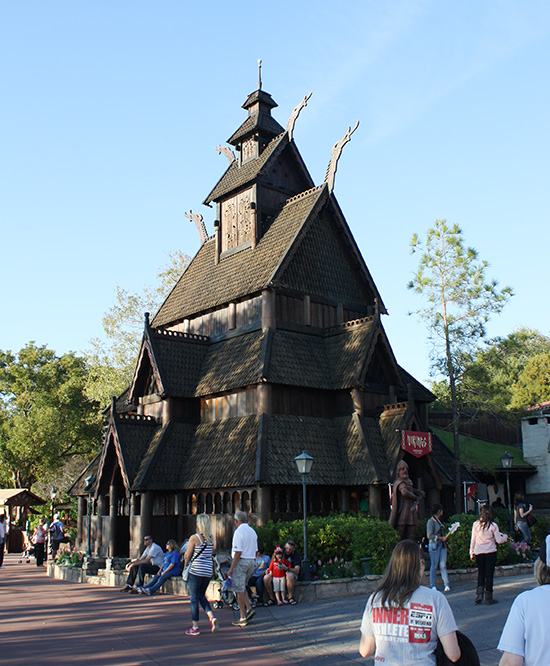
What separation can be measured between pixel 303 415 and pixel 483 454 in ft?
62.7

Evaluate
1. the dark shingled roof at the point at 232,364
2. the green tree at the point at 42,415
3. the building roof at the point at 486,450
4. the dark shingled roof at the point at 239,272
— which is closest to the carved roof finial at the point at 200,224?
the dark shingled roof at the point at 239,272

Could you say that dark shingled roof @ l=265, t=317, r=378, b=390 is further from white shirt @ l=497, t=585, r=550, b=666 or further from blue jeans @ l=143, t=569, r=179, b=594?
white shirt @ l=497, t=585, r=550, b=666

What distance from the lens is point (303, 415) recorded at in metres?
22.9

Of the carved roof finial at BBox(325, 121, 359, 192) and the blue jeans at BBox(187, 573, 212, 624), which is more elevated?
the carved roof finial at BBox(325, 121, 359, 192)

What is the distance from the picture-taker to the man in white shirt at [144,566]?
1841 centimetres

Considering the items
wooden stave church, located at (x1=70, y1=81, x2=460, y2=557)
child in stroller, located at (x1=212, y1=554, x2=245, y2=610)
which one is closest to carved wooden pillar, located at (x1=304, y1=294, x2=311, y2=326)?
wooden stave church, located at (x1=70, y1=81, x2=460, y2=557)

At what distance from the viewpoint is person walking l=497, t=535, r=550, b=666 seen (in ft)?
12.5

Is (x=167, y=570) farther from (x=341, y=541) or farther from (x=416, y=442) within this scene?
(x=416, y=442)

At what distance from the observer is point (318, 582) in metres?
15.6

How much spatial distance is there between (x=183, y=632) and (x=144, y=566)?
7.05 m

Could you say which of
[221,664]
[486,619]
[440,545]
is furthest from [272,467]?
[221,664]

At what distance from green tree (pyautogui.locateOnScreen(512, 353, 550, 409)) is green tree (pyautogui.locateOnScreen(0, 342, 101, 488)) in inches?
1325

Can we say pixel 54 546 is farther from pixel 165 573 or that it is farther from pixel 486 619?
pixel 486 619

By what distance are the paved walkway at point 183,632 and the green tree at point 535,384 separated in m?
36.9
